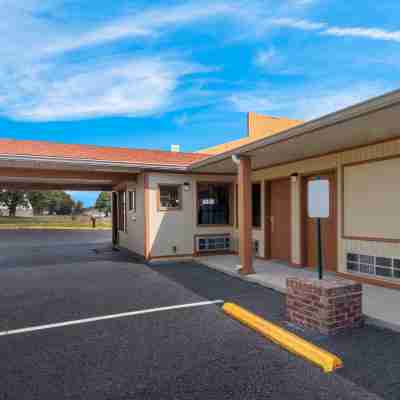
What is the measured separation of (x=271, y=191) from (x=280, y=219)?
0.84m

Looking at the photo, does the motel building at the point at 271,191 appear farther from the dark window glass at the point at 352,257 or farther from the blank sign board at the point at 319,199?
the blank sign board at the point at 319,199

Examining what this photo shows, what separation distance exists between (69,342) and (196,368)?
155 centimetres

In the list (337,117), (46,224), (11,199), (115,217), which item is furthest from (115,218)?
(11,199)

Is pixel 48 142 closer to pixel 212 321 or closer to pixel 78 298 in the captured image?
pixel 78 298

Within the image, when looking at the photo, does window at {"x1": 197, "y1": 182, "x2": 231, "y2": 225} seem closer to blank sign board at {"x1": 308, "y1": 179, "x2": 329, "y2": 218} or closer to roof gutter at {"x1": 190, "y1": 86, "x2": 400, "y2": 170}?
roof gutter at {"x1": 190, "y1": 86, "x2": 400, "y2": 170}

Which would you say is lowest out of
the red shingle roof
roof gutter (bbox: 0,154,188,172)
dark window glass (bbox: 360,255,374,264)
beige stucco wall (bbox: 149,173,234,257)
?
dark window glass (bbox: 360,255,374,264)

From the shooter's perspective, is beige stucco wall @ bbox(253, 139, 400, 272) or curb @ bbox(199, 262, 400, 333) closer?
curb @ bbox(199, 262, 400, 333)

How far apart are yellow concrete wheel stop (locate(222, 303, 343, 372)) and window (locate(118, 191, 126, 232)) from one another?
7887mm

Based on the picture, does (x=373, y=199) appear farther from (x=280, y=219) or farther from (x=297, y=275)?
(x=280, y=219)

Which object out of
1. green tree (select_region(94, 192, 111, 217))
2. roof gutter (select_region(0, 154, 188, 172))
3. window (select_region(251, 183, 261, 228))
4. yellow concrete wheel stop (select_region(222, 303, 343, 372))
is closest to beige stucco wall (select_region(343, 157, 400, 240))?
window (select_region(251, 183, 261, 228))

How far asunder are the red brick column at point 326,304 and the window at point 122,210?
871cm

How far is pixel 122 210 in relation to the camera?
475 inches

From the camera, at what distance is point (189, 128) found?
96.7ft

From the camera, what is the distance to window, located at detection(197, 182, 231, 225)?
9.52 metres
